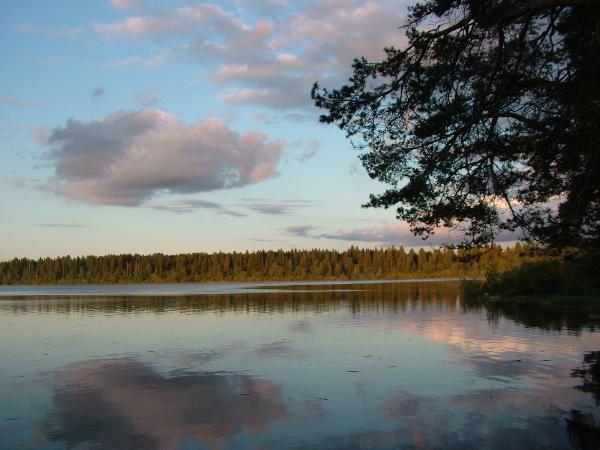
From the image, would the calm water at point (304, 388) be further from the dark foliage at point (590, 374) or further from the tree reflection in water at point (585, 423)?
the dark foliage at point (590, 374)

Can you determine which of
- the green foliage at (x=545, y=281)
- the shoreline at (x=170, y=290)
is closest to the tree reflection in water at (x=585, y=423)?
the green foliage at (x=545, y=281)

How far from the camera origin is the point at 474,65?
51.5ft

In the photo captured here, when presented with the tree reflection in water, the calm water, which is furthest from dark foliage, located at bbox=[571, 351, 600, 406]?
the calm water

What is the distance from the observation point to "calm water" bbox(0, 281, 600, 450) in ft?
39.8

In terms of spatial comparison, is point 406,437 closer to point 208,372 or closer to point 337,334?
point 208,372

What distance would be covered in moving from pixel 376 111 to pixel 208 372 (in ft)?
32.5

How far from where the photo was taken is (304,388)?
16.8m

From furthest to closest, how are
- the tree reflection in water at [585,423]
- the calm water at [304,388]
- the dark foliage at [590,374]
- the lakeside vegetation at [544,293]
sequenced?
1. the lakeside vegetation at [544,293]
2. the dark foliage at [590,374]
3. the calm water at [304,388]
4. the tree reflection in water at [585,423]

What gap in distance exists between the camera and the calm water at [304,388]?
39.8 ft

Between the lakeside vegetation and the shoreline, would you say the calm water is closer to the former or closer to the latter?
the lakeside vegetation

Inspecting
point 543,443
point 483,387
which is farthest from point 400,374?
point 543,443

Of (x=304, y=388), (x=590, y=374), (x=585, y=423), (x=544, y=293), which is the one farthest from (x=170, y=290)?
(x=585, y=423)

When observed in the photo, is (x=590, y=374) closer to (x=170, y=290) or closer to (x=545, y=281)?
(x=545, y=281)

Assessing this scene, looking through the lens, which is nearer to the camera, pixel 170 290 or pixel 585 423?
pixel 585 423
